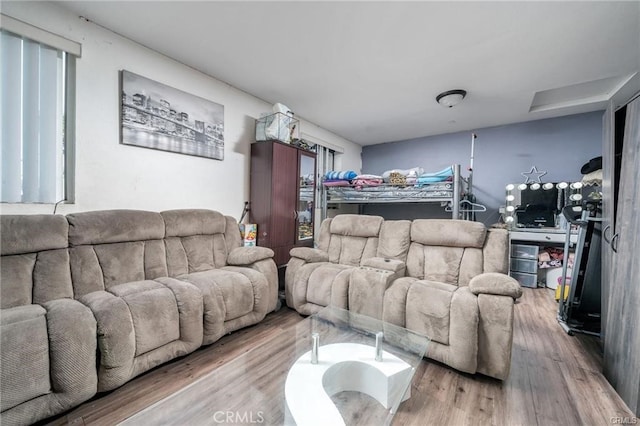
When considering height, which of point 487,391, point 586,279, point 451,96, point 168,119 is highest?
Answer: point 451,96

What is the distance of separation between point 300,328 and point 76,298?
1451 millimetres

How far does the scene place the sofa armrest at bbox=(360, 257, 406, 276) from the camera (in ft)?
7.40

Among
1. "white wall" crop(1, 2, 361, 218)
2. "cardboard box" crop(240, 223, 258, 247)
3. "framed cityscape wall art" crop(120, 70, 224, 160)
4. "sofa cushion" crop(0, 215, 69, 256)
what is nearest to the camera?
"sofa cushion" crop(0, 215, 69, 256)

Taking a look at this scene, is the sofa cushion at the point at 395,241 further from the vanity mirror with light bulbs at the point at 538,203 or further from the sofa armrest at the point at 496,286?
the vanity mirror with light bulbs at the point at 538,203

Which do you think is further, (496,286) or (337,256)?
(337,256)

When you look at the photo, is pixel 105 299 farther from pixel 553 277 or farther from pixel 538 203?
pixel 538 203

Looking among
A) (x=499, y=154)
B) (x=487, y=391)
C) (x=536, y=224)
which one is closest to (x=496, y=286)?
(x=487, y=391)

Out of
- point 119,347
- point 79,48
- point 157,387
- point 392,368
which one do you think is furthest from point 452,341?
point 79,48

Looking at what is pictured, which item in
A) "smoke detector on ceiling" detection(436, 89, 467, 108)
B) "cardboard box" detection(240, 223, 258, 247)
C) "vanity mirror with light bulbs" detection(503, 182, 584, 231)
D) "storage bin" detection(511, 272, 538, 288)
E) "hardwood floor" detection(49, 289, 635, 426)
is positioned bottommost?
"hardwood floor" detection(49, 289, 635, 426)

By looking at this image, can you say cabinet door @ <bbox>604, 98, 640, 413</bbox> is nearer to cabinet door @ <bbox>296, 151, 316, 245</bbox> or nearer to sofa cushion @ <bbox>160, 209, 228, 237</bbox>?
cabinet door @ <bbox>296, 151, 316, 245</bbox>

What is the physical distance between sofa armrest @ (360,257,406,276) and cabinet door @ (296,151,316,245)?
1246mm

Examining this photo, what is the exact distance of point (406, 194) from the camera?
12.2 feet

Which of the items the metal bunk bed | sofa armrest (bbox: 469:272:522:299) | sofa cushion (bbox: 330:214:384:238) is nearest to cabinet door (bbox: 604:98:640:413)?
sofa armrest (bbox: 469:272:522:299)

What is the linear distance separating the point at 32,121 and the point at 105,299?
4.39ft
